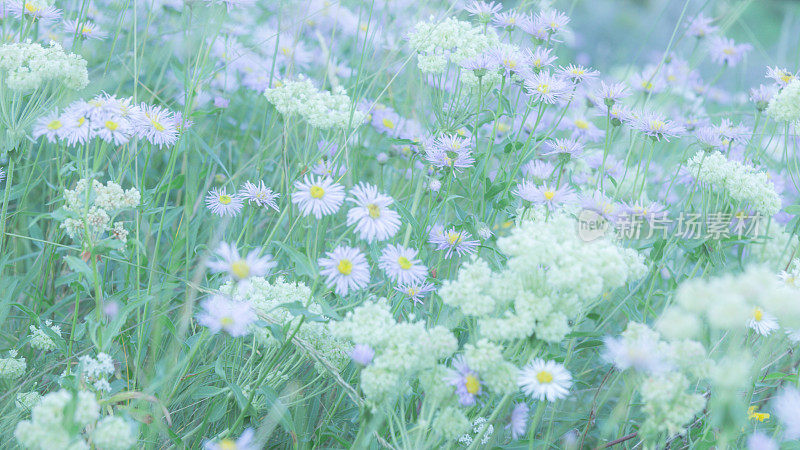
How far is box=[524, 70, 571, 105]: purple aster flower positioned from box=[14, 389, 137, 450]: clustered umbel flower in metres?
1.35

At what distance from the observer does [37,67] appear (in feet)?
5.07

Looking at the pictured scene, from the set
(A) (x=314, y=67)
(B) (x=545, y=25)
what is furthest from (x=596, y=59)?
(B) (x=545, y=25)

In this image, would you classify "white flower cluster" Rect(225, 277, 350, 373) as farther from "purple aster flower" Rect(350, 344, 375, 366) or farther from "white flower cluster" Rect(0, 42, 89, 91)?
"white flower cluster" Rect(0, 42, 89, 91)

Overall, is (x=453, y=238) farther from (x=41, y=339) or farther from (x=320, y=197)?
(x=41, y=339)

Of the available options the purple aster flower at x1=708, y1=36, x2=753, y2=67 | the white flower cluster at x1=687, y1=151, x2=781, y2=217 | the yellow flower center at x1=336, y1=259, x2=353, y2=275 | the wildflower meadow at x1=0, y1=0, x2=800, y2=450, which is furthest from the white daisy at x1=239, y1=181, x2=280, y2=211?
the purple aster flower at x1=708, y1=36, x2=753, y2=67

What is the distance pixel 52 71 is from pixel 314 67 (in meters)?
1.82

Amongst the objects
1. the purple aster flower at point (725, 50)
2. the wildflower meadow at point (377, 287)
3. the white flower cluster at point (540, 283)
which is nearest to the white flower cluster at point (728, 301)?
the wildflower meadow at point (377, 287)

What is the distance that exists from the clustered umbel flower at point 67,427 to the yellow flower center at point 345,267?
52cm

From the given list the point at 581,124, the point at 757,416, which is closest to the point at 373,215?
the point at 757,416

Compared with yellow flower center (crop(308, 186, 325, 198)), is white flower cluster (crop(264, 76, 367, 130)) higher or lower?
higher

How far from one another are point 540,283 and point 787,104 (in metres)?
1.02

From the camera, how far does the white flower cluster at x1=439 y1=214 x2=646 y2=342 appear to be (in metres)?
1.15

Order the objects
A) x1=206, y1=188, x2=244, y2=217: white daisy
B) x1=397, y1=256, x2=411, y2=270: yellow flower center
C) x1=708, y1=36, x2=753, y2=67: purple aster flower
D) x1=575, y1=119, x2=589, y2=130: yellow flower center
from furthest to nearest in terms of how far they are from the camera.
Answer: x1=708, y1=36, x2=753, y2=67: purple aster flower
x1=575, y1=119, x2=589, y2=130: yellow flower center
x1=206, y1=188, x2=244, y2=217: white daisy
x1=397, y1=256, x2=411, y2=270: yellow flower center

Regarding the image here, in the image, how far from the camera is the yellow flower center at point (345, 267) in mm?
1429
